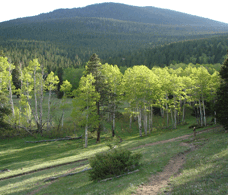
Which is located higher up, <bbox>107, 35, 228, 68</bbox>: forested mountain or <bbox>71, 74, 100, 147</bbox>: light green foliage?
<bbox>107, 35, 228, 68</bbox>: forested mountain

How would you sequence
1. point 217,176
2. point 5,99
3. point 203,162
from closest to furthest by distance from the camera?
point 217,176 → point 203,162 → point 5,99

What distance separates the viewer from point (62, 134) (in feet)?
128

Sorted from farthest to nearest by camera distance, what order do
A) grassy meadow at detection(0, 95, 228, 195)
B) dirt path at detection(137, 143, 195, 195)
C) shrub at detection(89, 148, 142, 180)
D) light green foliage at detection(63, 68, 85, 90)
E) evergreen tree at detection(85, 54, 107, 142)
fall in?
light green foliage at detection(63, 68, 85, 90) → evergreen tree at detection(85, 54, 107, 142) → shrub at detection(89, 148, 142, 180) → dirt path at detection(137, 143, 195, 195) → grassy meadow at detection(0, 95, 228, 195)

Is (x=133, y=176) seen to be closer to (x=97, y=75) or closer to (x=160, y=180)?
(x=160, y=180)

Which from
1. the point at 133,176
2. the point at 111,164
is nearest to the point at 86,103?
the point at 111,164

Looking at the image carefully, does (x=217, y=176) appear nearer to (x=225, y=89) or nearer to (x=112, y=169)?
(x=112, y=169)

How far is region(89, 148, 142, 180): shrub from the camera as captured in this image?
12867 millimetres

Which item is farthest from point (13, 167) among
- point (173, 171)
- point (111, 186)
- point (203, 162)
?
point (203, 162)

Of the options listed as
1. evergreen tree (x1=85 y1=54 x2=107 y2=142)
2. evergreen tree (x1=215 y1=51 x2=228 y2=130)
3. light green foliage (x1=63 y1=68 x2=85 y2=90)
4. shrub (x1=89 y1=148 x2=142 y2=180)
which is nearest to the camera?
shrub (x1=89 y1=148 x2=142 y2=180)

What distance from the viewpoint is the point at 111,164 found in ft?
42.4

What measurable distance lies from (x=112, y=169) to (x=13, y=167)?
16858 millimetres

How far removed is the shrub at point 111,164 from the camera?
A: 12.9 meters

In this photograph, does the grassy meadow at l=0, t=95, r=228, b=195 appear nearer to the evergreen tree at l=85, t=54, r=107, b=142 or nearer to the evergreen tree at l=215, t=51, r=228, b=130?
the evergreen tree at l=215, t=51, r=228, b=130

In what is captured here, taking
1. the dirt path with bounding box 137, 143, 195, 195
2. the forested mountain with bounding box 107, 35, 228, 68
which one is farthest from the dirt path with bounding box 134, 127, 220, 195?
the forested mountain with bounding box 107, 35, 228, 68
